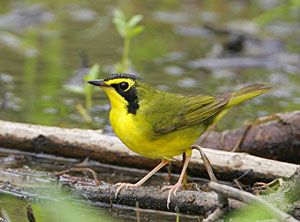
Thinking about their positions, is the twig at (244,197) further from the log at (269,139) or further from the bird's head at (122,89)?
the log at (269,139)

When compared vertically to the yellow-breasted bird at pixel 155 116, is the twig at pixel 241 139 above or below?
below

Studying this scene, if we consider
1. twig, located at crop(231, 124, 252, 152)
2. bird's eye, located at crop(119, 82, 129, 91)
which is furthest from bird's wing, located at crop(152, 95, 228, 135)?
twig, located at crop(231, 124, 252, 152)

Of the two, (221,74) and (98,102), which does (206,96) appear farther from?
(221,74)

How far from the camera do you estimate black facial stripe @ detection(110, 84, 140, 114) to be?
16.8 ft

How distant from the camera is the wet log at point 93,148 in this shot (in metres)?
5.93

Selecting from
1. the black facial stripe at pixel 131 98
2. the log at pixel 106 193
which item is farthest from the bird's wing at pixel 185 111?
the log at pixel 106 193

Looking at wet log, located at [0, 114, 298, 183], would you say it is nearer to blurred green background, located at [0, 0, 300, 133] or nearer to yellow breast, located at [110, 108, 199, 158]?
yellow breast, located at [110, 108, 199, 158]

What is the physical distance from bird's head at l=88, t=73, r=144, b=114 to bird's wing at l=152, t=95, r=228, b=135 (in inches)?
7.4

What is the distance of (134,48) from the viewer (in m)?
11.4

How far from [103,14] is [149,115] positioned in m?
8.08

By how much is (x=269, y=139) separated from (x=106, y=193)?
185cm

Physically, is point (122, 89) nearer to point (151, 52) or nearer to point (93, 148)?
point (93, 148)

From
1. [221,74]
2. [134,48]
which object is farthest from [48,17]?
[221,74]

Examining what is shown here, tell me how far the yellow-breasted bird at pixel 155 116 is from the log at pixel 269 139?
37.9 inches
